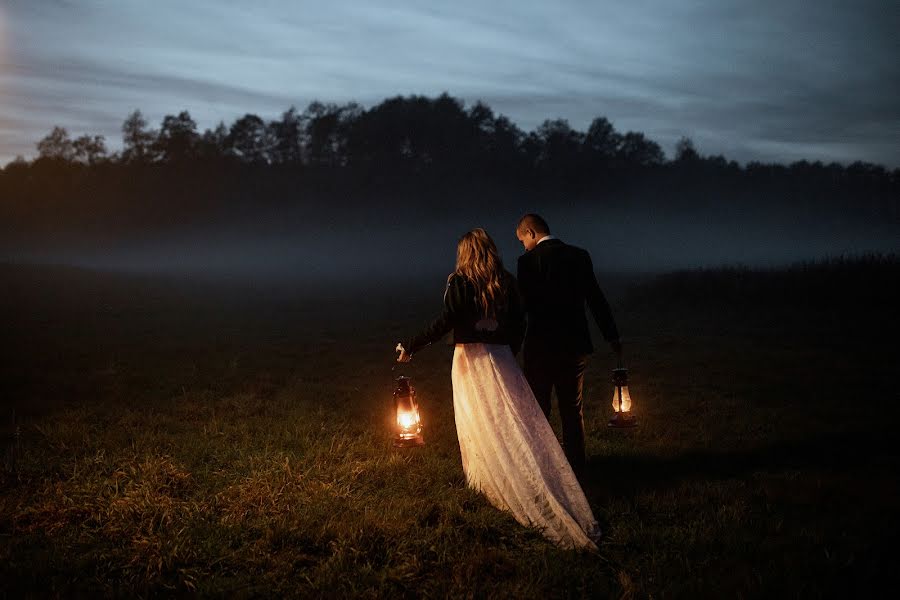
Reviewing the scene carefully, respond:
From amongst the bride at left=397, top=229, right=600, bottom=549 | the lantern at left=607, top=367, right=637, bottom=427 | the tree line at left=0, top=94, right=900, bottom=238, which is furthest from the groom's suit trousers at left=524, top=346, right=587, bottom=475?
the tree line at left=0, top=94, right=900, bottom=238

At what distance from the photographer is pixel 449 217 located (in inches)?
3880

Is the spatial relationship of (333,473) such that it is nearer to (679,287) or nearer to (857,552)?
(857,552)

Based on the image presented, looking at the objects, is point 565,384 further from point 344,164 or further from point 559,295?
point 344,164

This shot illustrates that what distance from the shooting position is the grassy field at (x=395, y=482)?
4.75 metres

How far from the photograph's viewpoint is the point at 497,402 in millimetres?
5629

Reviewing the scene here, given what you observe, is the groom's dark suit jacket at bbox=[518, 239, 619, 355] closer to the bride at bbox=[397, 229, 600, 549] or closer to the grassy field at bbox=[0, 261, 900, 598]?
the bride at bbox=[397, 229, 600, 549]

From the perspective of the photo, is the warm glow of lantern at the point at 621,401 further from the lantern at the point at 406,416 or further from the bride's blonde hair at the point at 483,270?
the lantern at the point at 406,416

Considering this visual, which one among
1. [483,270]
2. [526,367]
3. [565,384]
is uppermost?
[483,270]

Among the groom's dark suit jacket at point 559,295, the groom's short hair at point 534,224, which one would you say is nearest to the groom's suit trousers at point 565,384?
the groom's dark suit jacket at point 559,295

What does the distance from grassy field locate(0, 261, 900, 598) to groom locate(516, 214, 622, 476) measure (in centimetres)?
108

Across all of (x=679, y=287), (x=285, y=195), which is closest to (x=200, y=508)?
(x=679, y=287)

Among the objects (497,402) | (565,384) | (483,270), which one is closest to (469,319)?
(483,270)

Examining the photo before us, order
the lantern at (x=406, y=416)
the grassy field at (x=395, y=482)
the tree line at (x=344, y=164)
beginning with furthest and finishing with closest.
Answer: the tree line at (x=344, y=164)
the lantern at (x=406, y=416)
the grassy field at (x=395, y=482)

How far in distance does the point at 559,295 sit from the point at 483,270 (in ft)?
3.27
